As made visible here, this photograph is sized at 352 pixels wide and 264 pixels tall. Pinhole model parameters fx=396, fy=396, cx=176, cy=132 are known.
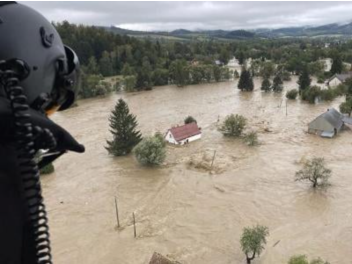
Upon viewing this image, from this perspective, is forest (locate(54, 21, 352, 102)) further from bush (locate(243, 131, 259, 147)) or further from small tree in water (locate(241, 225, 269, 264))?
small tree in water (locate(241, 225, 269, 264))

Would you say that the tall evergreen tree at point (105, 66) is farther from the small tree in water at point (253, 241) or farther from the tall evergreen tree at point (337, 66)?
the small tree in water at point (253, 241)

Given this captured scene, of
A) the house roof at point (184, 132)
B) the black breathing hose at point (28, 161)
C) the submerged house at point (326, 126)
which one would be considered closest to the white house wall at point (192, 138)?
the house roof at point (184, 132)

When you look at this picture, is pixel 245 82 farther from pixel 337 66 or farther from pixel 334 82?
pixel 337 66

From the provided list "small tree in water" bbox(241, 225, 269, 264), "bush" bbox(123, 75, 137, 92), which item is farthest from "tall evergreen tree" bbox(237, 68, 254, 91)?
"small tree in water" bbox(241, 225, 269, 264)

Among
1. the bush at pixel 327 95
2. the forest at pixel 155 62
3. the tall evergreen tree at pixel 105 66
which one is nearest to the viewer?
the bush at pixel 327 95

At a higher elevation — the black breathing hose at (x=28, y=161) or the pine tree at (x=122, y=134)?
the black breathing hose at (x=28, y=161)

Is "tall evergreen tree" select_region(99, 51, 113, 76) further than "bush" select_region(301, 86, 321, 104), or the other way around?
"tall evergreen tree" select_region(99, 51, 113, 76)

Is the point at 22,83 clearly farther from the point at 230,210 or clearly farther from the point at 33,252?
the point at 230,210

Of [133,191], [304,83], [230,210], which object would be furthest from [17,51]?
[304,83]
